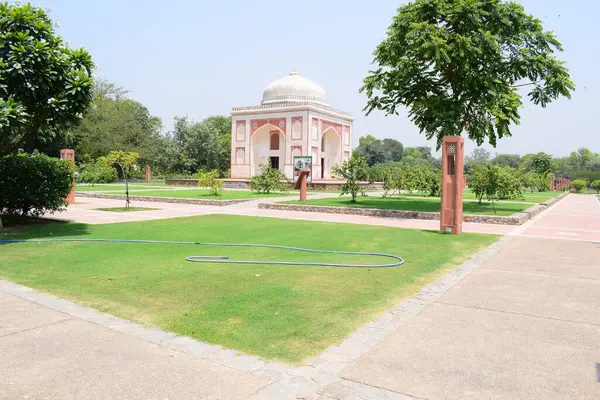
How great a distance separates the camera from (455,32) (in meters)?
14.5

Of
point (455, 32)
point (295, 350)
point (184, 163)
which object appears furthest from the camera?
point (184, 163)

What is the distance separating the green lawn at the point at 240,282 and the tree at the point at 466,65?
6.62m

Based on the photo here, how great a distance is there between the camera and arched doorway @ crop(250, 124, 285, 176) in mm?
39250

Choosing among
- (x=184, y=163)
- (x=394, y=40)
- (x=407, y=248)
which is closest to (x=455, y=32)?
(x=394, y=40)

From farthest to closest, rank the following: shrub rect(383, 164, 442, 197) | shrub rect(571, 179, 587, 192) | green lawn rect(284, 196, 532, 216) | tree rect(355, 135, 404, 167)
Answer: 1. tree rect(355, 135, 404, 167)
2. shrub rect(571, 179, 587, 192)
3. shrub rect(383, 164, 442, 197)
4. green lawn rect(284, 196, 532, 216)

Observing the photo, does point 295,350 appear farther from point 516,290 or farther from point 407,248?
point 407,248

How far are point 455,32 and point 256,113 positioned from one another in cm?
2566

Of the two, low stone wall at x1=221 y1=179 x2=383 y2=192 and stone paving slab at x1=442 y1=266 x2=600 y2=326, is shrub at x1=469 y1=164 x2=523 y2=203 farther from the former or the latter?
low stone wall at x1=221 y1=179 x2=383 y2=192

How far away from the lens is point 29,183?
10398mm

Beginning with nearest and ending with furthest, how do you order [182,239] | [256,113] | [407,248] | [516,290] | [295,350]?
1. [295,350]
2. [516,290]
3. [407,248]
4. [182,239]
5. [256,113]

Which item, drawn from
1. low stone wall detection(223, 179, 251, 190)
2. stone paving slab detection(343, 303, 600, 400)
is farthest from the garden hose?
low stone wall detection(223, 179, 251, 190)

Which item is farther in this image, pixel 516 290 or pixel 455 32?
pixel 455 32

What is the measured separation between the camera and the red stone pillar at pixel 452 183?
10047 millimetres

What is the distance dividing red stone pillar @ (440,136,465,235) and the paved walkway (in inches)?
211
